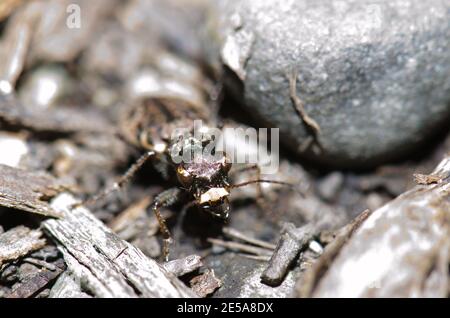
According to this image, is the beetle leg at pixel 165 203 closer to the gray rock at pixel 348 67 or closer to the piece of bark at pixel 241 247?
the piece of bark at pixel 241 247

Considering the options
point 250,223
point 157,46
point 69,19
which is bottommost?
point 250,223

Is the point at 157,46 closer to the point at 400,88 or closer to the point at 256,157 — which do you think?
A: the point at 256,157

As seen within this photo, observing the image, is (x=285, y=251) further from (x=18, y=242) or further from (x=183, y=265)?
(x=18, y=242)

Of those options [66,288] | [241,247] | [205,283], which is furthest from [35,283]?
[241,247]

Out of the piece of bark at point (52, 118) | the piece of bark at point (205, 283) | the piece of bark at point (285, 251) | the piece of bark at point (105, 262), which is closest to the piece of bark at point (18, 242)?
the piece of bark at point (105, 262)

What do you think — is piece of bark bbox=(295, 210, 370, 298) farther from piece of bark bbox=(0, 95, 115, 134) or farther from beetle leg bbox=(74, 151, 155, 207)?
piece of bark bbox=(0, 95, 115, 134)
